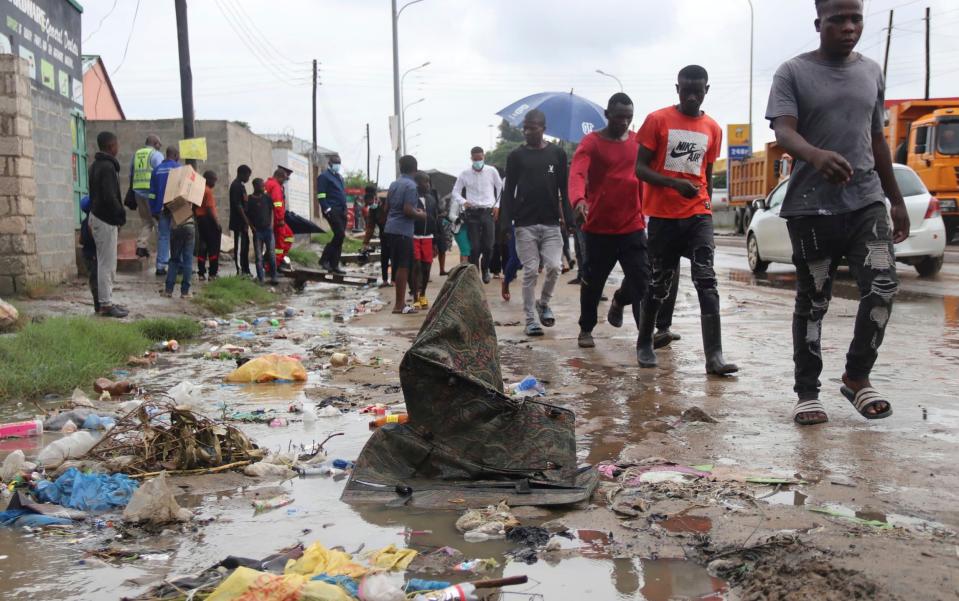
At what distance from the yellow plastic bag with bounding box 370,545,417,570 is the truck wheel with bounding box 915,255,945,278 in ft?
40.2

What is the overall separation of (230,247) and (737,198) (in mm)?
22451

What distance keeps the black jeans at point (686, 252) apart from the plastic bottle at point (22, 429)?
3.80 meters

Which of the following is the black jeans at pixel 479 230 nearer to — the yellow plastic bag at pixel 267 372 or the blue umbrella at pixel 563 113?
the blue umbrella at pixel 563 113

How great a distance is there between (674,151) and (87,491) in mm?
4094

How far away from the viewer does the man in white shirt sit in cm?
1341

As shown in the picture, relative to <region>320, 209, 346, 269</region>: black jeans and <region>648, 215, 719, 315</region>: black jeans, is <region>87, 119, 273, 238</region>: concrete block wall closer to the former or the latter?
<region>320, 209, 346, 269</region>: black jeans

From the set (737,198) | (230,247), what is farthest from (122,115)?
(737,198)

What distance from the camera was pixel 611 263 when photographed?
738cm

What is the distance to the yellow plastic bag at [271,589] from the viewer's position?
247cm

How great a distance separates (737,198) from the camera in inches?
1407

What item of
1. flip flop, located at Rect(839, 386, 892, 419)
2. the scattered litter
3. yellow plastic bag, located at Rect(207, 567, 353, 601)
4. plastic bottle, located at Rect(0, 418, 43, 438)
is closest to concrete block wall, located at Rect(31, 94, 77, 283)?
plastic bottle, located at Rect(0, 418, 43, 438)

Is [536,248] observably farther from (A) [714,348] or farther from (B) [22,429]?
(B) [22,429]

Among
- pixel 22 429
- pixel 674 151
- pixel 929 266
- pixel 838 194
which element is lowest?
pixel 22 429

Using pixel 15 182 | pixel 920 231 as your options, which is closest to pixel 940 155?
pixel 920 231
